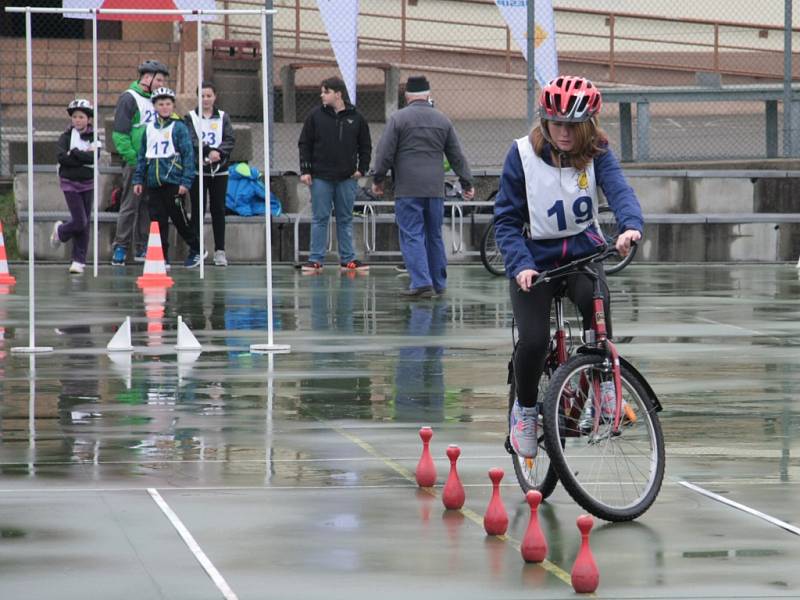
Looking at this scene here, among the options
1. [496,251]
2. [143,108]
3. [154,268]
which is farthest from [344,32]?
[154,268]

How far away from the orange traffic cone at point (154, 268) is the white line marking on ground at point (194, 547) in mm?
11210

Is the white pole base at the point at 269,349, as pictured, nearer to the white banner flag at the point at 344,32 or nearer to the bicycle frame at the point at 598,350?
the bicycle frame at the point at 598,350

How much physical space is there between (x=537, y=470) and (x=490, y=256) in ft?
44.2

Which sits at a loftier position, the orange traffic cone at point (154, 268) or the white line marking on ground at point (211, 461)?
the orange traffic cone at point (154, 268)

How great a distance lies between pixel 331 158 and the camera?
2091 cm

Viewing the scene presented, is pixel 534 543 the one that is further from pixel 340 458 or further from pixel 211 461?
pixel 211 461

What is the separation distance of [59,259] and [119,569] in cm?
1689

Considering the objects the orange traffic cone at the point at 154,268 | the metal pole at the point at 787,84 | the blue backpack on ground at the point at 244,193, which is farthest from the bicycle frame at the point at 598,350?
the metal pole at the point at 787,84

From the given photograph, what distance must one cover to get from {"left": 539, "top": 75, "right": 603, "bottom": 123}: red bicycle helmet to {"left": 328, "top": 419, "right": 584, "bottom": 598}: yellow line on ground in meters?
1.60

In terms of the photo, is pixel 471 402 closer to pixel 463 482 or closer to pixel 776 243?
pixel 463 482

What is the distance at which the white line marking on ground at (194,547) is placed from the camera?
6.39 m

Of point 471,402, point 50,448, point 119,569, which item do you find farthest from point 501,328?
point 119,569

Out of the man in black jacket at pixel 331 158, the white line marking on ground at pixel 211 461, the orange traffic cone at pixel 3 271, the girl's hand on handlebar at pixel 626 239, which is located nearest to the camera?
the girl's hand on handlebar at pixel 626 239

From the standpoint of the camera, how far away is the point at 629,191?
8.15 meters
